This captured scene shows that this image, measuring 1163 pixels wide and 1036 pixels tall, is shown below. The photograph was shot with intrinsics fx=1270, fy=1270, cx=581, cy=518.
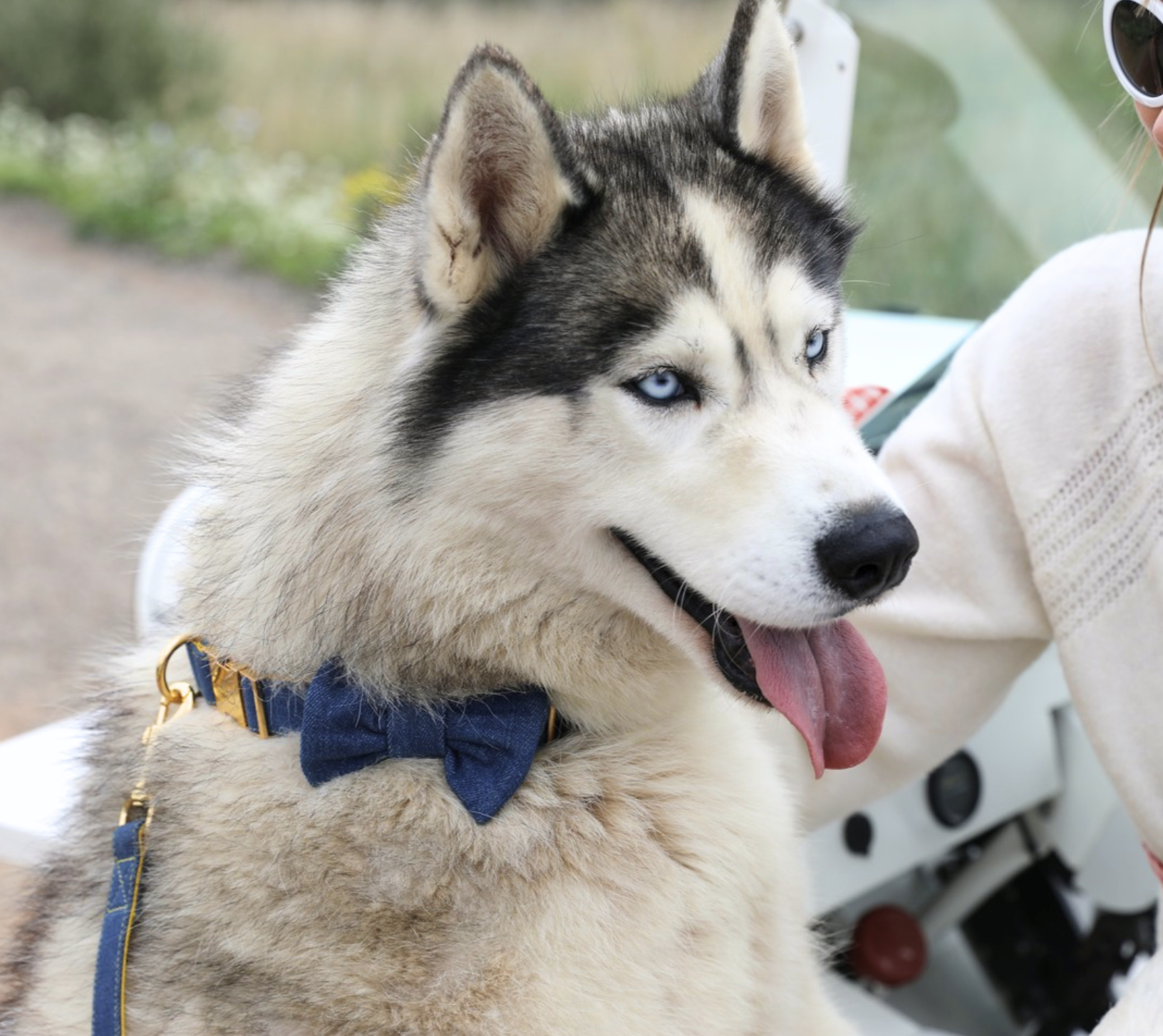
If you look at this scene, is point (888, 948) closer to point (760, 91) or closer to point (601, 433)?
point (601, 433)

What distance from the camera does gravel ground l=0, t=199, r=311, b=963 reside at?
5590 millimetres

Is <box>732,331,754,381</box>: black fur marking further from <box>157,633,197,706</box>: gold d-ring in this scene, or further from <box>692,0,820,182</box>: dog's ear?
<box>157,633,197,706</box>: gold d-ring

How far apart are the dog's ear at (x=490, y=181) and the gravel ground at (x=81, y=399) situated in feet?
8.65

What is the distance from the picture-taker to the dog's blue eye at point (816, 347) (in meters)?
1.83

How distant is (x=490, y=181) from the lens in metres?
1.71

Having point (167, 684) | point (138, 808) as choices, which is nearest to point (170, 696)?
point (167, 684)

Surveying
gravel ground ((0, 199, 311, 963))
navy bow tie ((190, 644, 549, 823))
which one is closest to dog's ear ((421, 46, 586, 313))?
navy bow tie ((190, 644, 549, 823))

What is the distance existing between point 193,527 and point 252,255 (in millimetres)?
7773

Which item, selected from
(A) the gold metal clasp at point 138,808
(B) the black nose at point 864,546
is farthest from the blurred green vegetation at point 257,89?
(B) the black nose at point 864,546

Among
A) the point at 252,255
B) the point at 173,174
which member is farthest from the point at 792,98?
the point at 173,174

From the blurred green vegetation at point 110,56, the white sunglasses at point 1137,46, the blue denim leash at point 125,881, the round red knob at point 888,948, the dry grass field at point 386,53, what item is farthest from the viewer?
the blurred green vegetation at point 110,56

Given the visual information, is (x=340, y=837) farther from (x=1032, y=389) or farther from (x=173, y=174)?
(x=173, y=174)

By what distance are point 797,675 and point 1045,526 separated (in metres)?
0.57

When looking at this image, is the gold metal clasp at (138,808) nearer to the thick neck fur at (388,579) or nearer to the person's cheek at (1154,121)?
the thick neck fur at (388,579)
